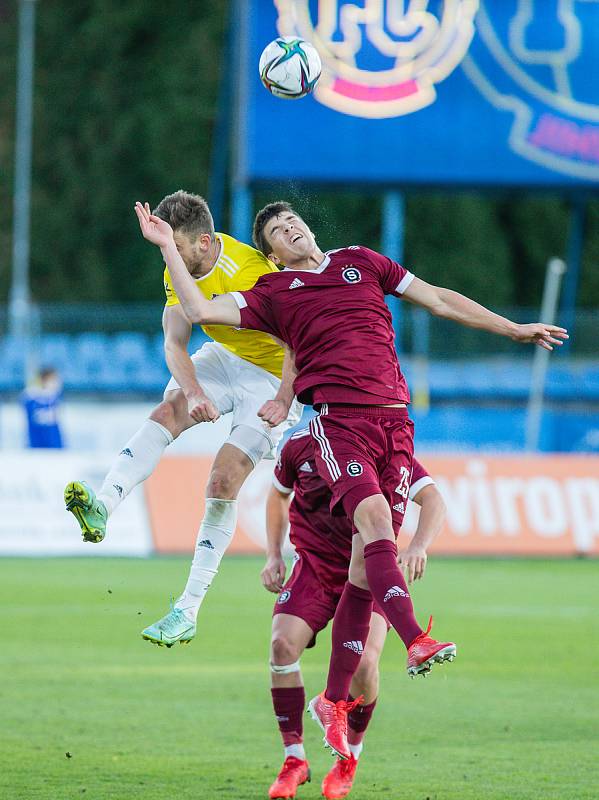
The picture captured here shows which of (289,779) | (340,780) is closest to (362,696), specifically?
(340,780)

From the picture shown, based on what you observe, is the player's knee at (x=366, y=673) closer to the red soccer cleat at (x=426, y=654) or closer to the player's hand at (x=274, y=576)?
the player's hand at (x=274, y=576)

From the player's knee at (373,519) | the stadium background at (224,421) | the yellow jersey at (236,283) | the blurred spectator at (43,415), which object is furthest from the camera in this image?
the blurred spectator at (43,415)

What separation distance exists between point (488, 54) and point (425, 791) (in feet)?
60.0

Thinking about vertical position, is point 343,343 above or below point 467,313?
below

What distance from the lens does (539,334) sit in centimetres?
706

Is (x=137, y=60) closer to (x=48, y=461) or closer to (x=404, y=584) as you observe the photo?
(x=48, y=461)

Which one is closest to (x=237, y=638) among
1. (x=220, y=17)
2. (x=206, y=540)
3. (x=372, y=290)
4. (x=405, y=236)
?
(x=206, y=540)

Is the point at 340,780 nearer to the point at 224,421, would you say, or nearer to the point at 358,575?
the point at 358,575

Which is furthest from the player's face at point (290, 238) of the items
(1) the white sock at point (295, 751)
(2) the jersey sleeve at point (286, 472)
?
(1) the white sock at point (295, 751)

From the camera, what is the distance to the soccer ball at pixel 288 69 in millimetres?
7590

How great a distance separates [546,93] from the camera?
78.9 feet

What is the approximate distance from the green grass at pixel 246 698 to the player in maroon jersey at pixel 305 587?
0.29 metres

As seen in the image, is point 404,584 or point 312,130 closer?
point 404,584

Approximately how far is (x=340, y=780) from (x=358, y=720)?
428mm
